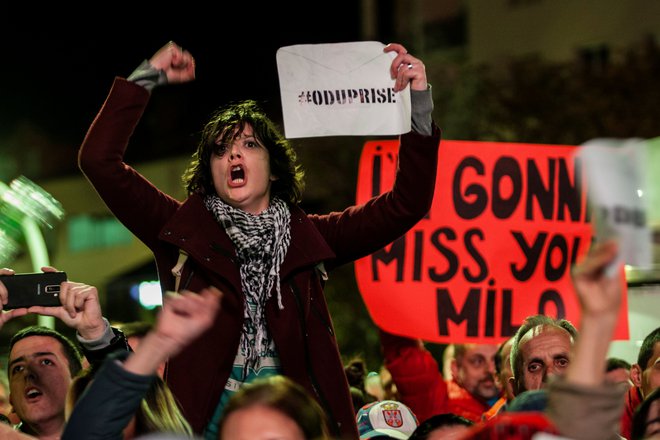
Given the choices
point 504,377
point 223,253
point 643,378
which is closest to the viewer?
point 223,253

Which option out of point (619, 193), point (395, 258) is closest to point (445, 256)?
point (395, 258)

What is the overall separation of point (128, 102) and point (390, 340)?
7.50ft

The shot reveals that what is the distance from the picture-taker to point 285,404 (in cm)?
284

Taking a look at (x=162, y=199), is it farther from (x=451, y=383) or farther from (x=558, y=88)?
(x=558, y=88)

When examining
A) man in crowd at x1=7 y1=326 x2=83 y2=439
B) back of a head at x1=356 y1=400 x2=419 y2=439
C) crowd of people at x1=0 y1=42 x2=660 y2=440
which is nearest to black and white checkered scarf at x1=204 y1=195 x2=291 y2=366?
crowd of people at x1=0 y1=42 x2=660 y2=440

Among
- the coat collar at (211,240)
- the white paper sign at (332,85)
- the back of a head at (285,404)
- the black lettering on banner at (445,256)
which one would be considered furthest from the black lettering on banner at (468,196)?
the back of a head at (285,404)

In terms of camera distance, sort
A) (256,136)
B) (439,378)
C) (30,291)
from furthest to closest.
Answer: (439,378) < (256,136) < (30,291)

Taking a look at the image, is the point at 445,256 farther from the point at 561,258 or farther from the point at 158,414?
the point at 158,414

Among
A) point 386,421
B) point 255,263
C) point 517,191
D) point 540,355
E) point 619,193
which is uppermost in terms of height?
point 517,191

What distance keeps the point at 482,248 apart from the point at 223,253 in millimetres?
2382

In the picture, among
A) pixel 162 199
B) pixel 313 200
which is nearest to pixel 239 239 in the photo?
pixel 162 199

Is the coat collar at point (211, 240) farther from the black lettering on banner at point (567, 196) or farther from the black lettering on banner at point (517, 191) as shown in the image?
the black lettering on banner at point (567, 196)

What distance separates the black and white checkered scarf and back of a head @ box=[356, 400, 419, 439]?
0.82 m

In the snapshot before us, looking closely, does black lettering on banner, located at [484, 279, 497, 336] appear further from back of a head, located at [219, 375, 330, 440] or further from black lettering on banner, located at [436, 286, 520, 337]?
back of a head, located at [219, 375, 330, 440]
